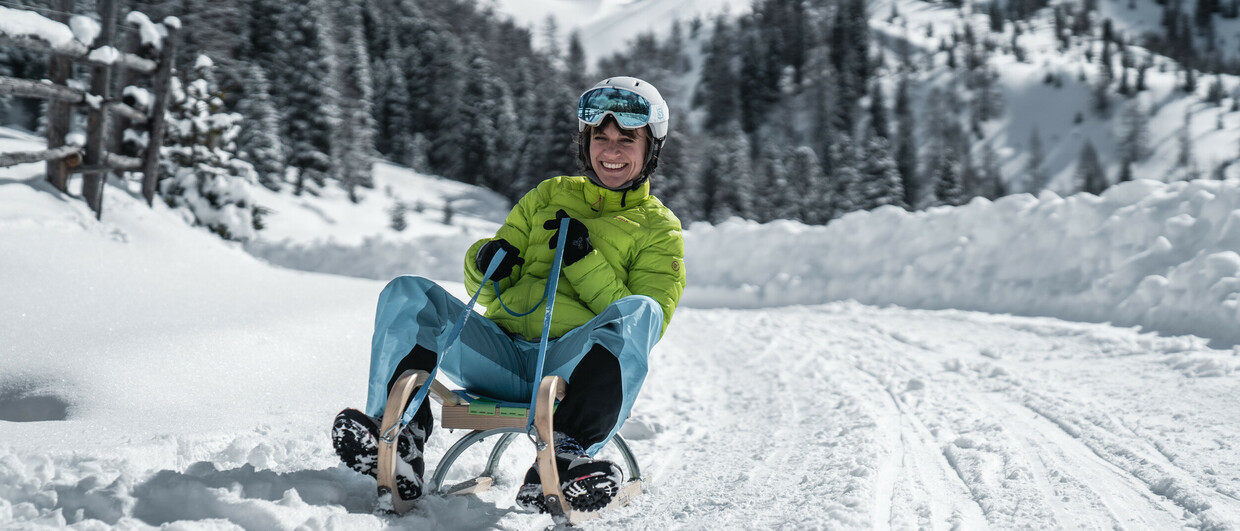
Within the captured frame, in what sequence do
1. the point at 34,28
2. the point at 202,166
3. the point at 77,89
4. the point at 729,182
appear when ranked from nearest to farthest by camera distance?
the point at 34,28
the point at 77,89
the point at 202,166
the point at 729,182

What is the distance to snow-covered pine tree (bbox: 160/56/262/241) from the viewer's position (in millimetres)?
10930

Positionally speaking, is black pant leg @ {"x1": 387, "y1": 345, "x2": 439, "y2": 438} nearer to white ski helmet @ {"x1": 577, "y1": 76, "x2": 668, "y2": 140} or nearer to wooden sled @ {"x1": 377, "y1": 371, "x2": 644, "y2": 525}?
wooden sled @ {"x1": 377, "y1": 371, "x2": 644, "y2": 525}

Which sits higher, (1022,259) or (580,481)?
(1022,259)

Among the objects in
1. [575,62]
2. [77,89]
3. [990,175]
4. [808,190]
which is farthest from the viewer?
[990,175]

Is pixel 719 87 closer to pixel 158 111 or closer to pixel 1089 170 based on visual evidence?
pixel 1089 170

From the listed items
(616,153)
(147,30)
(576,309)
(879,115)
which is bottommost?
(576,309)

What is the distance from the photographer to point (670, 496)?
113 inches

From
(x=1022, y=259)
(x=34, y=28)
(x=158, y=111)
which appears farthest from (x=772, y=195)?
(x=34, y=28)

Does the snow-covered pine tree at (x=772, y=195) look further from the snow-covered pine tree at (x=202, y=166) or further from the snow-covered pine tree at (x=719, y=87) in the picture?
the snow-covered pine tree at (x=719, y=87)

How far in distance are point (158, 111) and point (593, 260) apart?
262 inches

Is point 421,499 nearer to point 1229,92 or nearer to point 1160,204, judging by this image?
point 1160,204

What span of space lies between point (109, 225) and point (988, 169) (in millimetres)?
90227

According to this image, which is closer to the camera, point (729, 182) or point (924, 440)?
point (924, 440)

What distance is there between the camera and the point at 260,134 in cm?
2705
